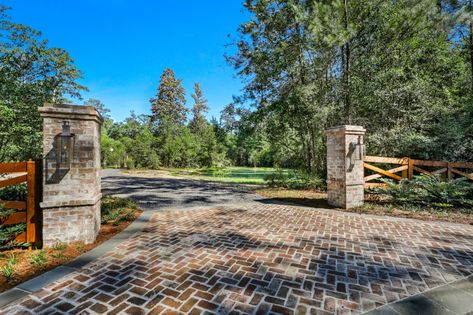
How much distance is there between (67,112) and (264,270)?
3509 mm

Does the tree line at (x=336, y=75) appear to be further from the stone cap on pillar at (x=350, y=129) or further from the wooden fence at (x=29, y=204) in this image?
the wooden fence at (x=29, y=204)

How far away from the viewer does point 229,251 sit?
315 centimetres

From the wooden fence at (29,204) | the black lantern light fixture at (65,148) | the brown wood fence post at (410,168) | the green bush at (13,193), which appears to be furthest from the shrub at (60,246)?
the brown wood fence post at (410,168)

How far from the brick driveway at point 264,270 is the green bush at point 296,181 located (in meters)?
4.77

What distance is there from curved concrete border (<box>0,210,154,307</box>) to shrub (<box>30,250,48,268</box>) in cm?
30

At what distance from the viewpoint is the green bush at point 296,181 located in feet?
30.0

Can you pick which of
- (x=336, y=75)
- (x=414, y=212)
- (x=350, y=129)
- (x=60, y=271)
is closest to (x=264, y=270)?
(x=60, y=271)

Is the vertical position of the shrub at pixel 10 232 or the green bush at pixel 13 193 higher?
the green bush at pixel 13 193

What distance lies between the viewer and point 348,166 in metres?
5.75

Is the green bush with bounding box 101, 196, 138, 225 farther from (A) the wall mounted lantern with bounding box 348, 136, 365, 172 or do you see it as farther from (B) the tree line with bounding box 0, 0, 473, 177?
(A) the wall mounted lantern with bounding box 348, 136, 365, 172

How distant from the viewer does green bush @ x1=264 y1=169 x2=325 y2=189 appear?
9.16 metres

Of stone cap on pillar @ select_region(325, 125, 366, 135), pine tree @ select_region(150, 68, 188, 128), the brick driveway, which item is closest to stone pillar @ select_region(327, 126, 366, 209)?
stone cap on pillar @ select_region(325, 125, 366, 135)

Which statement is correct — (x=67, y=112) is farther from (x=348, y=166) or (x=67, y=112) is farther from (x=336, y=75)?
(x=336, y=75)

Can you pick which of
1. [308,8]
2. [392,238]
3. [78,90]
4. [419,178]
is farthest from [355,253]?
[78,90]
